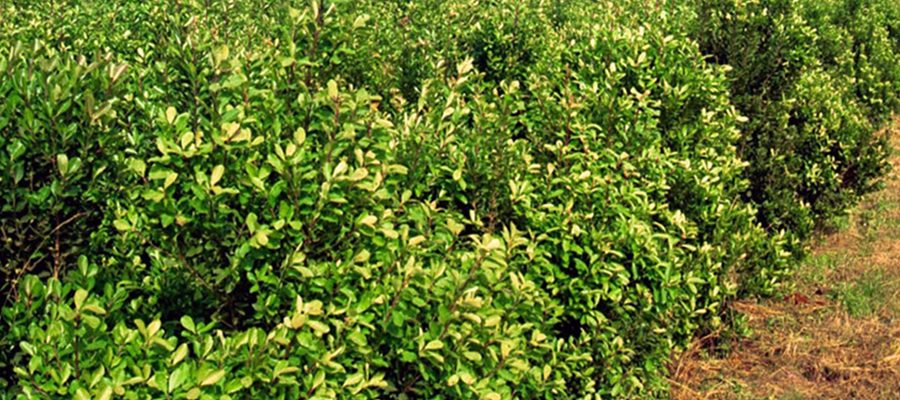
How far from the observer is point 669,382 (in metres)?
5.22

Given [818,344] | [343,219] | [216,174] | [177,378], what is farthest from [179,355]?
[818,344]

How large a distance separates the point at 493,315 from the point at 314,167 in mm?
809

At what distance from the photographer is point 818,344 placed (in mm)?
5688

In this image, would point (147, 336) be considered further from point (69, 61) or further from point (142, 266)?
point (69, 61)

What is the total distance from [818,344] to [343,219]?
12.4 feet

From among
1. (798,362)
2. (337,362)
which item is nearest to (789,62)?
(798,362)

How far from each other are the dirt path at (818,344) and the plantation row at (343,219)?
0.35m

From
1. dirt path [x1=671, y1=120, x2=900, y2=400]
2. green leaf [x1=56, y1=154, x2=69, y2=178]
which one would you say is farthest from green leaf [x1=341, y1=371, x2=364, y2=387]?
dirt path [x1=671, y1=120, x2=900, y2=400]

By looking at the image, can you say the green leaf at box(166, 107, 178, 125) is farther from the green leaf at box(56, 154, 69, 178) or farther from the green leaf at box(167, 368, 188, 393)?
the green leaf at box(167, 368, 188, 393)

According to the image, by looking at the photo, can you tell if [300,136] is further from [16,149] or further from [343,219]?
[16,149]

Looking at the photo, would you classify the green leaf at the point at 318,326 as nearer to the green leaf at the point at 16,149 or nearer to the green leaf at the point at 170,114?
the green leaf at the point at 170,114

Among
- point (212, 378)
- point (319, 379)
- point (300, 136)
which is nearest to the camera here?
point (212, 378)

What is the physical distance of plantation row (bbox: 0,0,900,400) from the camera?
2.91 metres

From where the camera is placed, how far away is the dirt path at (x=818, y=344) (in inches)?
207
